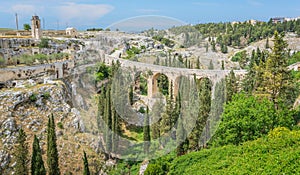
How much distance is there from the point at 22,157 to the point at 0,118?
342cm

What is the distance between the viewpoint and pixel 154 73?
894 inches

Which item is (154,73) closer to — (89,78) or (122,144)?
(89,78)

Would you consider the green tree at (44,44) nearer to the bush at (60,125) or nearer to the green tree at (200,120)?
the bush at (60,125)

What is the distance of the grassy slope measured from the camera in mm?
6625

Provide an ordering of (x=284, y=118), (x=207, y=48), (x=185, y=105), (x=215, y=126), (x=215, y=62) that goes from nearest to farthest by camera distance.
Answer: (x=284, y=118) < (x=215, y=126) < (x=185, y=105) < (x=215, y=62) < (x=207, y=48)

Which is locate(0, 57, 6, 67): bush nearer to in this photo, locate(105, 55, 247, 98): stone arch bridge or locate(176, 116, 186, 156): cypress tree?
locate(105, 55, 247, 98): stone arch bridge

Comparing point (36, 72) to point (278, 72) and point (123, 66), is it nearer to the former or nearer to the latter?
point (123, 66)

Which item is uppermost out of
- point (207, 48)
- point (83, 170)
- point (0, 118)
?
point (207, 48)

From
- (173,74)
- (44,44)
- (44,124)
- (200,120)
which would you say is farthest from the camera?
(44,44)

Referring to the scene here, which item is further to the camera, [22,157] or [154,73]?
[154,73]

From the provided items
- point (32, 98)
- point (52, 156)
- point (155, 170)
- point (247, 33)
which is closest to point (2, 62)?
point (32, 98)

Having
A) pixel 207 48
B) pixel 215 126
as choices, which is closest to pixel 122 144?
pixel 215 126

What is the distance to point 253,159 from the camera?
24.3ft

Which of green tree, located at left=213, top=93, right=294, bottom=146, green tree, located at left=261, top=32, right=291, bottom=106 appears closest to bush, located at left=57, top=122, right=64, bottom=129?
green tree, located at left=213, top=93, right=294, bottom=146
